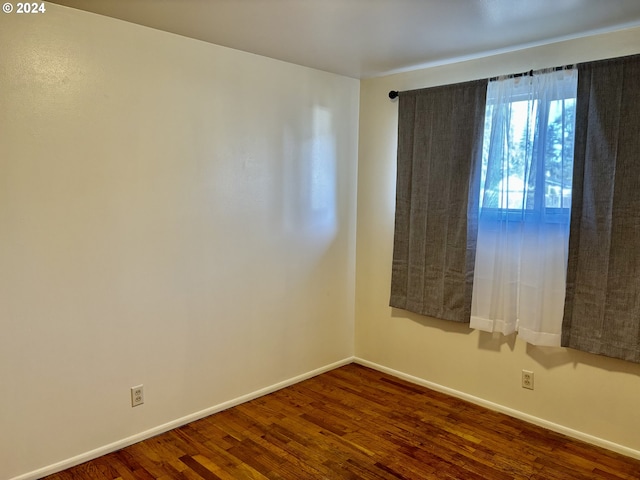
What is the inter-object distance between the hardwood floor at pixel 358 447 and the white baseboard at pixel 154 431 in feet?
0.12

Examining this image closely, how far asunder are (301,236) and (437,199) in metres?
1.03

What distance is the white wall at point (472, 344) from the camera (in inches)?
104

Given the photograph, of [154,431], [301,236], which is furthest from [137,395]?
[301,236]

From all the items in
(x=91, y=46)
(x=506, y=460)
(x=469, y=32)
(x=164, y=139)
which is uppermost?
(x=469, y=32)

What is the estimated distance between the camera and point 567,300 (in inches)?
107

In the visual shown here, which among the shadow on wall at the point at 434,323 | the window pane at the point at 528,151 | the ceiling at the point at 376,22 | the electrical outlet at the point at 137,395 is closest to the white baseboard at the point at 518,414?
the shadow on wall at the point at 434,323

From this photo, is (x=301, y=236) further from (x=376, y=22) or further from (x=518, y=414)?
(x=518, y=414)

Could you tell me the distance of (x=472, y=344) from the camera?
3246mm

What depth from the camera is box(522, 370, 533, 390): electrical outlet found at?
296 centimetres

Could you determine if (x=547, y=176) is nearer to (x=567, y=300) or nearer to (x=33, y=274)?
(x=567, y=300)

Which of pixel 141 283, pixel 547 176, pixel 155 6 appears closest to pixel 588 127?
pixel 547 176

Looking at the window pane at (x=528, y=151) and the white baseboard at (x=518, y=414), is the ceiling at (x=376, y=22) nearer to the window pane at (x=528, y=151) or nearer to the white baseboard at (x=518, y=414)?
the window pane at (x=528, y=151)

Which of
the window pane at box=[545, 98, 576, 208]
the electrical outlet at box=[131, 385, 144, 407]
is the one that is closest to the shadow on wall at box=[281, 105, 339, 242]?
the electrical outlet at box=[131, 385, 144, 407]

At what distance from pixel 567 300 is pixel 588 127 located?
997 millimetres
